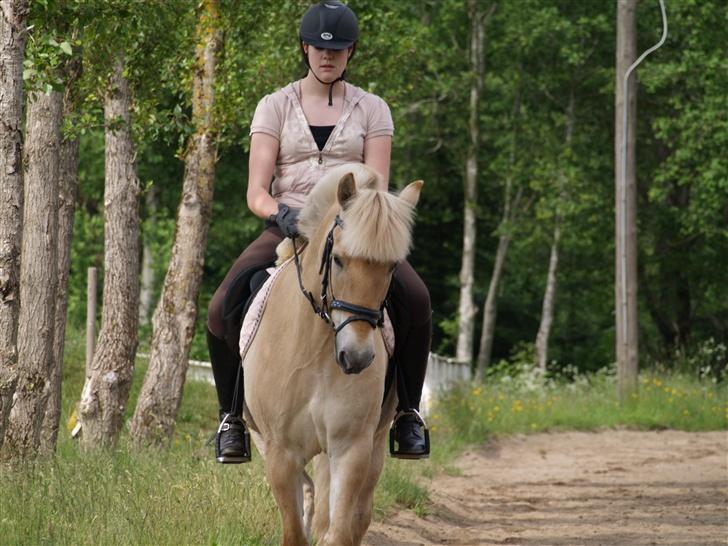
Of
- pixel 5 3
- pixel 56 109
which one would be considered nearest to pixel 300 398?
pixel 5 3

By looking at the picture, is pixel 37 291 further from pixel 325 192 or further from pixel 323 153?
pixel 325 192

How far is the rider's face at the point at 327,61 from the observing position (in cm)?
801

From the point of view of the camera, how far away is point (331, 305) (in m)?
6.75

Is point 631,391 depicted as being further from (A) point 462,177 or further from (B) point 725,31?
(A) point 462,177

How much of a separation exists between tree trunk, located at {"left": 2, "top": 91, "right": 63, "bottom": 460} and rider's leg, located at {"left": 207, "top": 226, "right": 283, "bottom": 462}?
73.5 inches

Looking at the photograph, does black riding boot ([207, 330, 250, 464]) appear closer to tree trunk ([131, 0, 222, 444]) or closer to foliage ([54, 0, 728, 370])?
tree trunk ([131, 0, 222, 444])

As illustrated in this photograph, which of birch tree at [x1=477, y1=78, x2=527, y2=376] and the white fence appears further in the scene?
birch tree at [x1=477, y1=78, x2=527, y2=376]

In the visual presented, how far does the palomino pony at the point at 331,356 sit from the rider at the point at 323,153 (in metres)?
0.50

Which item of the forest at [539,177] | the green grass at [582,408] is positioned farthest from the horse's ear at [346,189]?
the forest at [539,177]

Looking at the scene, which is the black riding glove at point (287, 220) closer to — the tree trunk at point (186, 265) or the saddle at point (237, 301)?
the saddle at point (237, 301)

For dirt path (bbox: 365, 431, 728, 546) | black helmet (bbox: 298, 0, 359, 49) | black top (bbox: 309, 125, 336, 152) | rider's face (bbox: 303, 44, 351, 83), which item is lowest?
dirt path (bbox: 365, 431, 728, 546)

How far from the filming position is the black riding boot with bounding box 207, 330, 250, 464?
8117 mm

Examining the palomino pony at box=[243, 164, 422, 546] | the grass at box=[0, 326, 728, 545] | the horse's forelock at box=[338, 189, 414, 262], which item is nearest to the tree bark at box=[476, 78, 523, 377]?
the grass at box=[0, 326, 728, 545]

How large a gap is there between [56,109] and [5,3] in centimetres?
252
